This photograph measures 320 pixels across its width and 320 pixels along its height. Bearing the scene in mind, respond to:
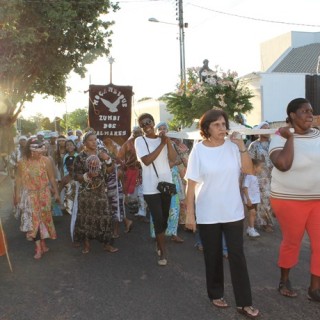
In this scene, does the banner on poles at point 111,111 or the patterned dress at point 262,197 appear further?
the banner on poles at point 111,111

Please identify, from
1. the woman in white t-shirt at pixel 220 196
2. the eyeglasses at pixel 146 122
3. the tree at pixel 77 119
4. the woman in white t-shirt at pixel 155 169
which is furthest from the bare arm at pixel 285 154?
the tree at pixel 77 119

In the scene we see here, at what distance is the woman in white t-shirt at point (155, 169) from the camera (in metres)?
5.55

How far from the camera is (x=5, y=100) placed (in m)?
19.6

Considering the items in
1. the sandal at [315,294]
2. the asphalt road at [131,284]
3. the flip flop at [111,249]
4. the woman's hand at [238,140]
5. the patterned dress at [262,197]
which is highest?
the woman's hand at [238,140]

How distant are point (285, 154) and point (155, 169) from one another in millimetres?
1991

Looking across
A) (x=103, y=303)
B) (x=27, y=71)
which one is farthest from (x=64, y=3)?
(x=103, y=303)

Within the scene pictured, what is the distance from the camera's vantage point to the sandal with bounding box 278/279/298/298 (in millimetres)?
4344

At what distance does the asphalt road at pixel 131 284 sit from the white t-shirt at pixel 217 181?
0.89 metres

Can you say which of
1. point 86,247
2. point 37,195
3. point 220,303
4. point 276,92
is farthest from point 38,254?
point 276,92

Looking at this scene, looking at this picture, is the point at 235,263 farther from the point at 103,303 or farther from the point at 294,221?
the point at 103,303

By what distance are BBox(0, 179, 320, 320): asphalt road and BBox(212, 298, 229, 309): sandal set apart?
0.05 metres

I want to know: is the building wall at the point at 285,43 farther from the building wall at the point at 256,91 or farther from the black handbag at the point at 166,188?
the black handbag at the point at 166,188

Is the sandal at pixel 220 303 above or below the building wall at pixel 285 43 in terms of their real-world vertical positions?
below

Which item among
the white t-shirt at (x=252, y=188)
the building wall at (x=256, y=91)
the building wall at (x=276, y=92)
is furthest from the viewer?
the building wall at (x=276, y=92)
